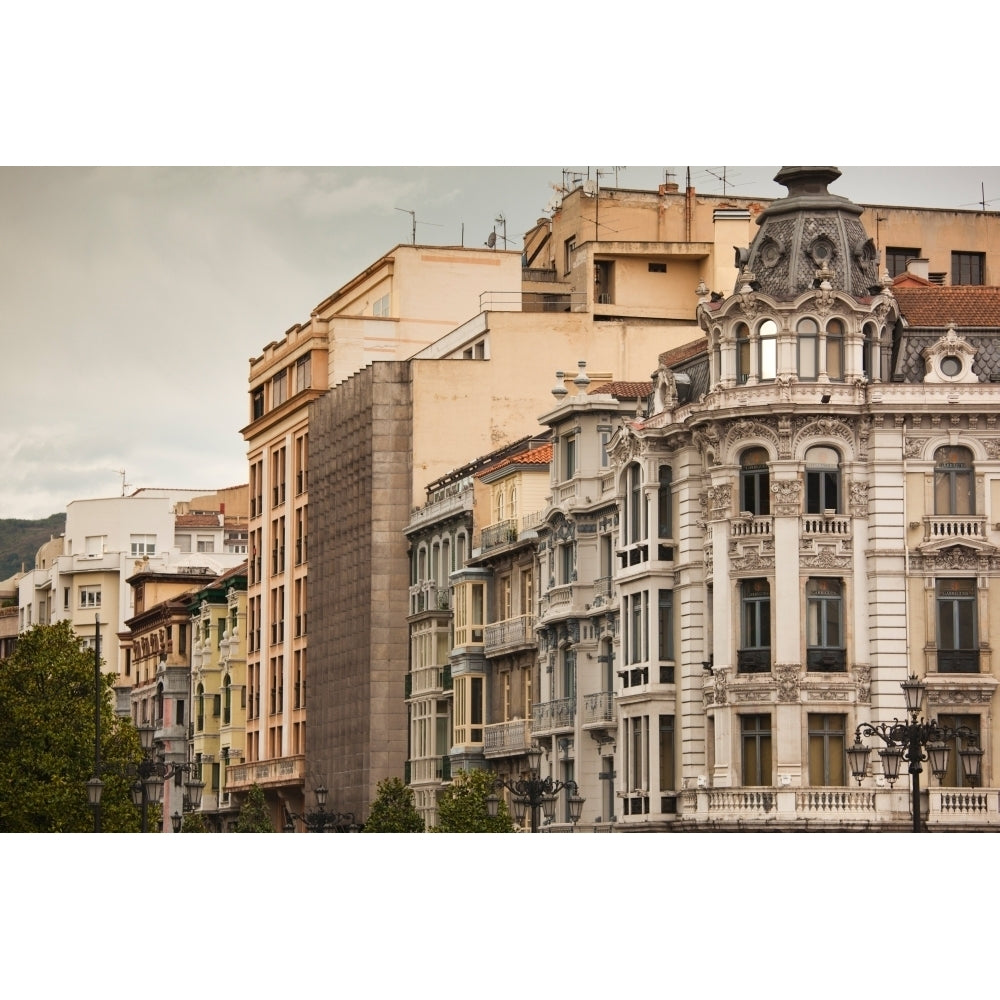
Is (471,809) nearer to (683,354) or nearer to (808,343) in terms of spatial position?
(683,354)

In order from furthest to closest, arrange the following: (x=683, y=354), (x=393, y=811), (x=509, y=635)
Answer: (x=393, y=811) < (x=509, y=635) < (x=683, y=354)

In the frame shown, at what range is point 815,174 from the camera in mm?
65375

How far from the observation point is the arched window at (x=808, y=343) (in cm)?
6384

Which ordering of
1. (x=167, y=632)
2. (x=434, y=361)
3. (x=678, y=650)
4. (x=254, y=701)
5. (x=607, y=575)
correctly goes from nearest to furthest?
(x=678, y=650) → (x=607, y=575) → (x=434, y=361) → (x=254, y=701) → (x=167, y=632)

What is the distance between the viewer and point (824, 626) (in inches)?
2480

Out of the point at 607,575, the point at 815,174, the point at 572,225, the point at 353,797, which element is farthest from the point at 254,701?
the point at 815,174

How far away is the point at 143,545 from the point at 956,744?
76.7 m

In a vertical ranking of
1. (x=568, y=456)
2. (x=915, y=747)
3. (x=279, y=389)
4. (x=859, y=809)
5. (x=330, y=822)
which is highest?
(x=279, y=389)

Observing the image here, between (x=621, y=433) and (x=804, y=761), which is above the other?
(x=621, y=433)

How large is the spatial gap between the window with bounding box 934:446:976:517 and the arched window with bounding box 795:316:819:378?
3531mm

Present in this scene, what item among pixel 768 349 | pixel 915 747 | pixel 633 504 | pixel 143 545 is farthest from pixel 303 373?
pixel 915 747

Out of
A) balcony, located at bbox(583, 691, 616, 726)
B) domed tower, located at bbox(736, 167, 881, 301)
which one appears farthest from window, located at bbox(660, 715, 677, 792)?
domed tower, located at bbox(736, 167, 881, 301)
